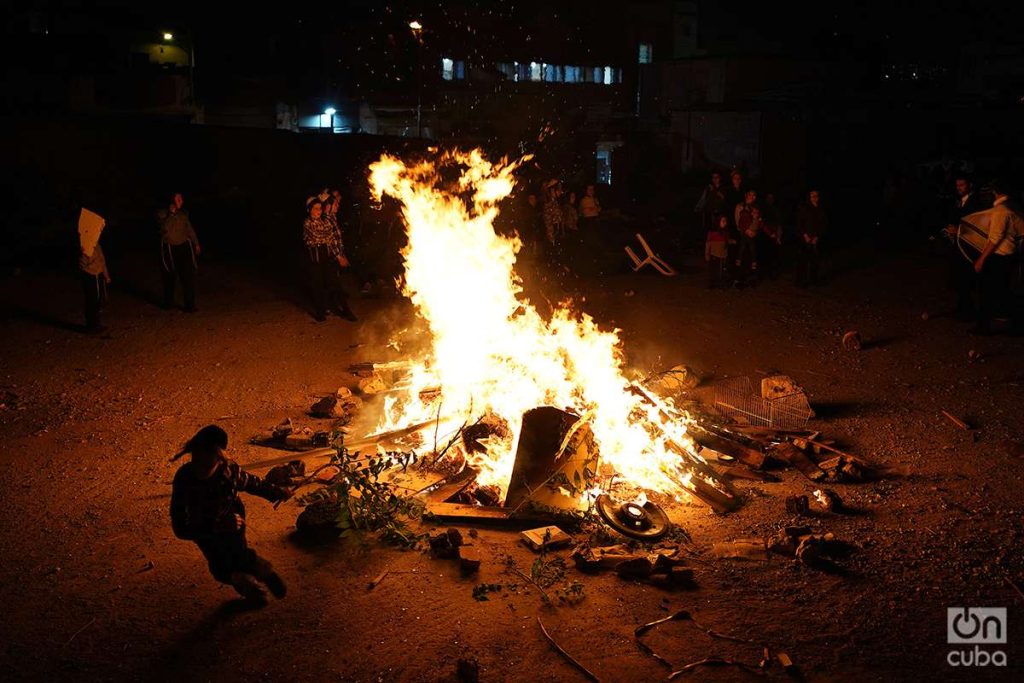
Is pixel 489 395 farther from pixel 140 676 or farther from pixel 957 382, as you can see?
pixel 957 382

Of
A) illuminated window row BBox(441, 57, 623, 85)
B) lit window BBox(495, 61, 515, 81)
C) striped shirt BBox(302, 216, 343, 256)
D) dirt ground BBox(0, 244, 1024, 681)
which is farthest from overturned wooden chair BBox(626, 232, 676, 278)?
lit window BBox(495, 61, 515, 81)

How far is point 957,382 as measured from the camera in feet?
33.9

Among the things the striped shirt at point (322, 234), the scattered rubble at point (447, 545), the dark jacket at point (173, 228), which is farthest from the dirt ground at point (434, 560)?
the dark jacket at point (173, 228)

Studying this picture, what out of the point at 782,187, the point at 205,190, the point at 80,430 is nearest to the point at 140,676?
the point at 80,430

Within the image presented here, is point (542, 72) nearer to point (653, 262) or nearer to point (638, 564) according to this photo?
point (653, 262)

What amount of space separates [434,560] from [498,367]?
313cm

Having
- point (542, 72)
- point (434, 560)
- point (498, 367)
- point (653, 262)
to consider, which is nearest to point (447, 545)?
point (434, 560)

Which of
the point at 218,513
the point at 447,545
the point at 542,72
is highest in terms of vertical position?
the point at 542,72

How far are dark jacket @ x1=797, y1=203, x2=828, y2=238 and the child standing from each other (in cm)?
1200

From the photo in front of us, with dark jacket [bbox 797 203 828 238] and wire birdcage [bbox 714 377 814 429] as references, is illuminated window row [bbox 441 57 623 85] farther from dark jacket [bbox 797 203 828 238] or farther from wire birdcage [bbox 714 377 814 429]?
wire birdcage [bbox 714 377 814 429]

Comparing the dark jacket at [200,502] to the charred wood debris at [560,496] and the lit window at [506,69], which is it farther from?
the lit window at [506,69]

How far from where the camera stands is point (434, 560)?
250 inches

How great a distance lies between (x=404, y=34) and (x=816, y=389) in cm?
3024

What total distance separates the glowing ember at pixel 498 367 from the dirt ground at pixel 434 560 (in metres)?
1.04
